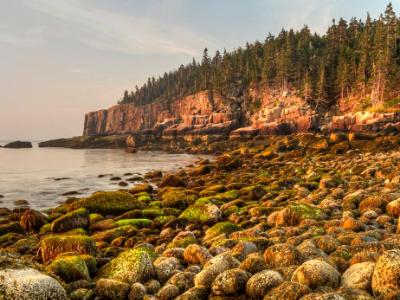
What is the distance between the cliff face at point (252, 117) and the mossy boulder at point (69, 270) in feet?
197

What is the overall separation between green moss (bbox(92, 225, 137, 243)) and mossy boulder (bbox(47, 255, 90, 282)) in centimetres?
559

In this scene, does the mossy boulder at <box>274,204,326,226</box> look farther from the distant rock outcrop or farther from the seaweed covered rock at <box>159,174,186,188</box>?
the distant rock outcrop

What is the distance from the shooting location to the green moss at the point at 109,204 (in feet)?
59.9

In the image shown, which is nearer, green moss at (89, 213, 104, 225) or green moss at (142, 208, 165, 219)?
green moss at (89, 213, 104, 225)

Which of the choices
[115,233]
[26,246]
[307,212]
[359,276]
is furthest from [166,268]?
[26,246]

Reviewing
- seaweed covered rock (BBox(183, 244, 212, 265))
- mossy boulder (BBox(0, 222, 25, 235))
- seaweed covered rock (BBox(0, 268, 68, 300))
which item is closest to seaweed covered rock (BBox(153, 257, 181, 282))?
seaweed covered rock (BBox(183, 244, 212, 265))

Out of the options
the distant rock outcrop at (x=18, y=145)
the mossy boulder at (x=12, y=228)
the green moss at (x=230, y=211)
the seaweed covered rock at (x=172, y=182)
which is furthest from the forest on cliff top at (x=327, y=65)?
the distant rock outcrop at (x=18, y=145)

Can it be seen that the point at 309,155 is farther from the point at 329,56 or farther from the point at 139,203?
the point at 329,56

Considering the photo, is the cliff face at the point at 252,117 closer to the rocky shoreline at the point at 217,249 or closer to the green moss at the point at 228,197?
the green moss at the point at 228,197

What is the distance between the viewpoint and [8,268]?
17.8 ft

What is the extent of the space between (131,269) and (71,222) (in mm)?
9827

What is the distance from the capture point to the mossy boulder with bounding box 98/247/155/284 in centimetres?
682

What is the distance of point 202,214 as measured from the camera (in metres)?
15.0

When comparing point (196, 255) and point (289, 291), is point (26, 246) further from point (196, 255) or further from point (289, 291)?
point (289, 291)
